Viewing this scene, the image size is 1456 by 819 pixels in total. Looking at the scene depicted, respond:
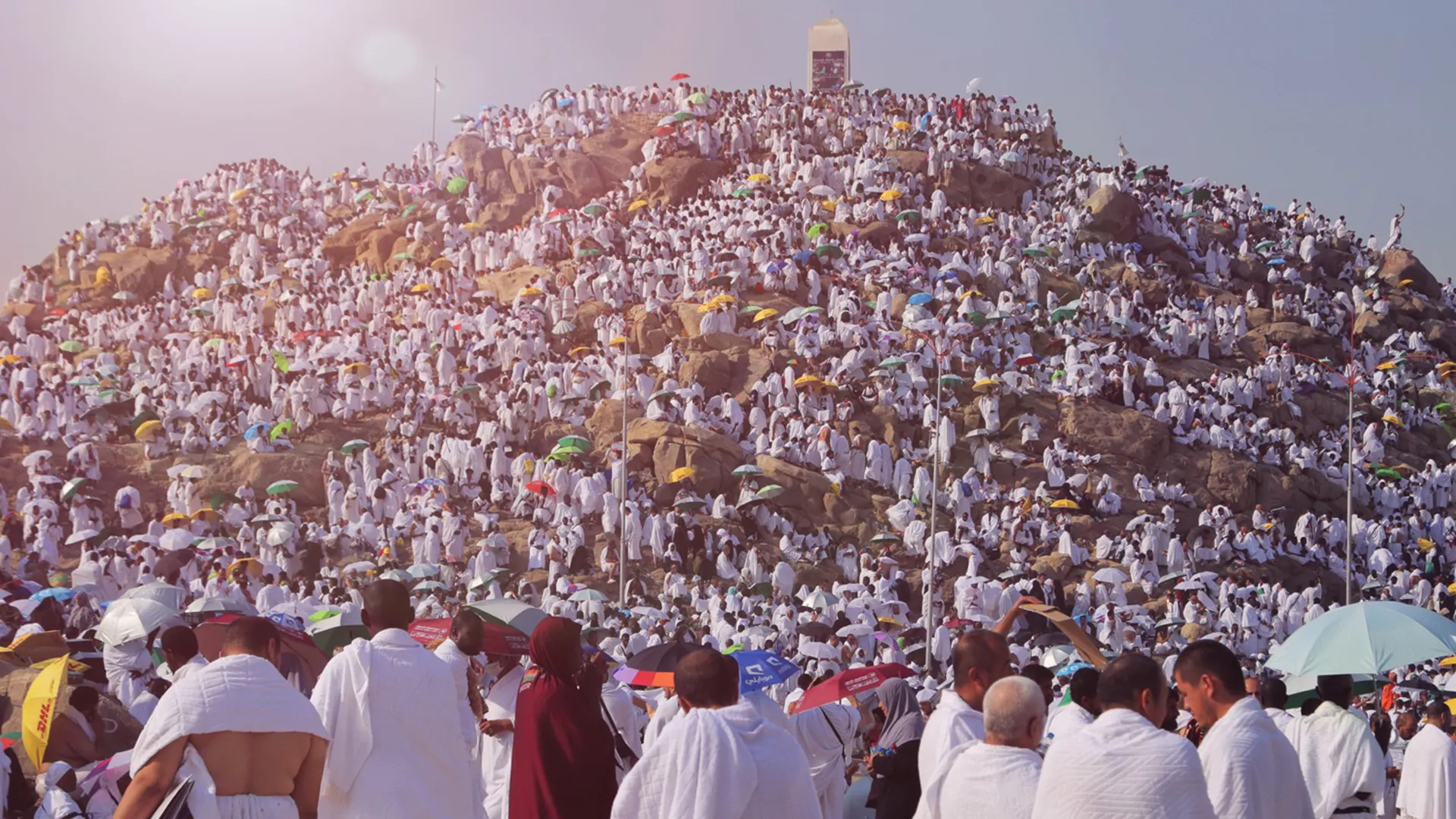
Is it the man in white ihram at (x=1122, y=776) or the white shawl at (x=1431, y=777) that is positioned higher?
the man in white ihram at (x=1122, y=776)

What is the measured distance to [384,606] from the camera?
6.34 meters

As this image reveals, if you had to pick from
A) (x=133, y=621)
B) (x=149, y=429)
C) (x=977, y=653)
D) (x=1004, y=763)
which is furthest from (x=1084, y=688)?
(x=149, y=429)

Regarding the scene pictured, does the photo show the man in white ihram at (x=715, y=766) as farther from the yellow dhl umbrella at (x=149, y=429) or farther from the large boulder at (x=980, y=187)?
the large boulder at (x=980, y=187)

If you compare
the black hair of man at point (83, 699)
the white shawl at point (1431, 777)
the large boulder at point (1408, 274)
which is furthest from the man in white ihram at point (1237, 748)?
the large boulder at point (1408, 274)

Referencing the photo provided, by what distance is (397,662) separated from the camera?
20.4 ft

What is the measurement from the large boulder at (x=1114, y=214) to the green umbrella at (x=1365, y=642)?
1479 inches

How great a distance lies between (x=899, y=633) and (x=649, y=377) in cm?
1055

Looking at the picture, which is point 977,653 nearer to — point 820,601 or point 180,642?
point 180,642

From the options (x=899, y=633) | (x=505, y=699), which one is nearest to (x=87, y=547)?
(x=899, y=633)

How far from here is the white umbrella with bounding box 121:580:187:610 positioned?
14.3m

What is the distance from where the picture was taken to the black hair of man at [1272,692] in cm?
784

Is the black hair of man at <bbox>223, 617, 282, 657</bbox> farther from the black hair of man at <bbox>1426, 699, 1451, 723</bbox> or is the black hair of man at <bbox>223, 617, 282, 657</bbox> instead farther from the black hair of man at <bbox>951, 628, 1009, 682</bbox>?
the black hair of man at <bbox>1426, 699, 1451, 723</bbox>

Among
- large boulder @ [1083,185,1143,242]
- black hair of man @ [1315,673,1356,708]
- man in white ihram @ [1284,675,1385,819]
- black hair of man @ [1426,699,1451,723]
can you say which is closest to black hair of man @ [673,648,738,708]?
man in white ihram @ [1284,675,1385,819]

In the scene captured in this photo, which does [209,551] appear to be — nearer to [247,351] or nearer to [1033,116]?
[247,351]
